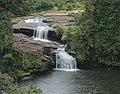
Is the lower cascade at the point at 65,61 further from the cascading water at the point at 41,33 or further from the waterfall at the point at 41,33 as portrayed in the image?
the waterfall at the point at 41,33

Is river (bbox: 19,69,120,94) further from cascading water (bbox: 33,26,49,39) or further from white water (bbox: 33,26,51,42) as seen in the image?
cascading water (bbox: 33,26,49,39)

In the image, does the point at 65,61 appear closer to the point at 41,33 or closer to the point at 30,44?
the point at 30,44

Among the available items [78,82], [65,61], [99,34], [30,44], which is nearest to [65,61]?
[65,61]

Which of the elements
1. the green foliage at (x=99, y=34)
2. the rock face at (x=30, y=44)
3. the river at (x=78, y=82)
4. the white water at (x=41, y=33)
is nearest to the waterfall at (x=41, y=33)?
the white water at (x=41, y=33)

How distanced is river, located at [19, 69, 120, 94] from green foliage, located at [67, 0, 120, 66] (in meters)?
3.30

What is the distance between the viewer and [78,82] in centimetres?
4969

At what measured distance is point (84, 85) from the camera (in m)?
48.3

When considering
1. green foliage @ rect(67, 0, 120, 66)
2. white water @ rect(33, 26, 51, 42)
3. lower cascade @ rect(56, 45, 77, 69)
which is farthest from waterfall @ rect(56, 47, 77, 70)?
white water @ rect(33, 26, 51, 42)

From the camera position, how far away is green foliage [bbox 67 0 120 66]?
59094mm

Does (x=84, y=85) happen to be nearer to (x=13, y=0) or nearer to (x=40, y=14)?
(x=13, y=0)

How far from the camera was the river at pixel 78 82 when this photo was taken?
152ft

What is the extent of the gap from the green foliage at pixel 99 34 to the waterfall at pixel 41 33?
17.1 ft

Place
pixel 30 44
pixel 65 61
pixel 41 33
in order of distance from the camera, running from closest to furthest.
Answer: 1. pixel 65 61
2. pixel 30 44
3. pixel 41 33

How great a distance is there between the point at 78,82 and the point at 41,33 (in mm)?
17580
